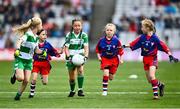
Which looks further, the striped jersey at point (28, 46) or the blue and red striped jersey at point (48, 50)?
the blue and red striped jersey at point (48, 50)

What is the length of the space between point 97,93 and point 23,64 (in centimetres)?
278

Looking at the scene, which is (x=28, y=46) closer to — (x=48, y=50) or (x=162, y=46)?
(x=48, y=50)

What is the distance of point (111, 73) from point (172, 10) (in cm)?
2317

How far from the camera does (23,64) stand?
62.1 ft

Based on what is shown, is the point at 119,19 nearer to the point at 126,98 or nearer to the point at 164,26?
the point at 164,26

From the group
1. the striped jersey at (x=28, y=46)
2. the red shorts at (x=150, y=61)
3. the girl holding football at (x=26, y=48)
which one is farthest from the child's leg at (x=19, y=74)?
the red shorts at (x=150, y=61)

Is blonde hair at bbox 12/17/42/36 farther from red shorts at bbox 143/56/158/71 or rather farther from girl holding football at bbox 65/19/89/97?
red shorts at bbox 143/56/158/71

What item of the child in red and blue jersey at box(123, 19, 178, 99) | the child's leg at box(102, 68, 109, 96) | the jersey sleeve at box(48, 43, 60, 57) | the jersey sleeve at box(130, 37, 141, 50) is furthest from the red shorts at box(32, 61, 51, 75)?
the child in red and blue jersey at box(123, 19, 178, 99)

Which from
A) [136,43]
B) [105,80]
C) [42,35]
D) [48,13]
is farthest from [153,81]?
[48,13]

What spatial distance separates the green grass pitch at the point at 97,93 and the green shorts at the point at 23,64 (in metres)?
0.79

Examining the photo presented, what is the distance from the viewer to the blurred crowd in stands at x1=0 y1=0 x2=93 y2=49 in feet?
138

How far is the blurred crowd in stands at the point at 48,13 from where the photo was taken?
42.1m

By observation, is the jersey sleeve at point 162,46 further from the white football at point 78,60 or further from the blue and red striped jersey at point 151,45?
the white football at point 78,60

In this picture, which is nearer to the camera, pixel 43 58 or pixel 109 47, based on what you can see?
pixel 109 47
